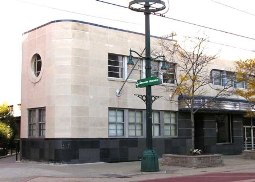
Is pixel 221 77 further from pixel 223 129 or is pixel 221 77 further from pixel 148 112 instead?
pixel 148 112

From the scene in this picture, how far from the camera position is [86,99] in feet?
85.7

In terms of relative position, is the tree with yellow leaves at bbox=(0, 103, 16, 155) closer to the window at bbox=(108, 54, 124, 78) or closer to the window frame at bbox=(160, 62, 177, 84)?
the window at bbox=(108, 54, 124, 78)

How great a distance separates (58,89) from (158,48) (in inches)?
322

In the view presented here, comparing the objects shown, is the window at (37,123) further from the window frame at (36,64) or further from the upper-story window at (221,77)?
the upper-story window at (221,77)

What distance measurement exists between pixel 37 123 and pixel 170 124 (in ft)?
30.6

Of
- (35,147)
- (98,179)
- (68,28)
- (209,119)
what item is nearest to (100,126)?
(35,147)

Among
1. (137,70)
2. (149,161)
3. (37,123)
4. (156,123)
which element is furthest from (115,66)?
(149,161)

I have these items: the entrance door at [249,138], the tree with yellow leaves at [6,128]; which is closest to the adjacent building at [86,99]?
the tree with yellow leaves at [6,128]

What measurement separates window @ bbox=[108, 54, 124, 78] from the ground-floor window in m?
2.19

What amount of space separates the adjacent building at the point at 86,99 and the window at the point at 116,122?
2.4 inches

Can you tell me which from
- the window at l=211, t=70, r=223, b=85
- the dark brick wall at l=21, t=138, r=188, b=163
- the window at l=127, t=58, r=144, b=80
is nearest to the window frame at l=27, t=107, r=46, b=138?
the dark brick wall at l=21, t=138, r=188, b=163

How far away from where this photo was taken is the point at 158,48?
30.5 meters

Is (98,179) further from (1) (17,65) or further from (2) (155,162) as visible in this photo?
(1) (17,65)

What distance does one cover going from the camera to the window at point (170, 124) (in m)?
30.9
